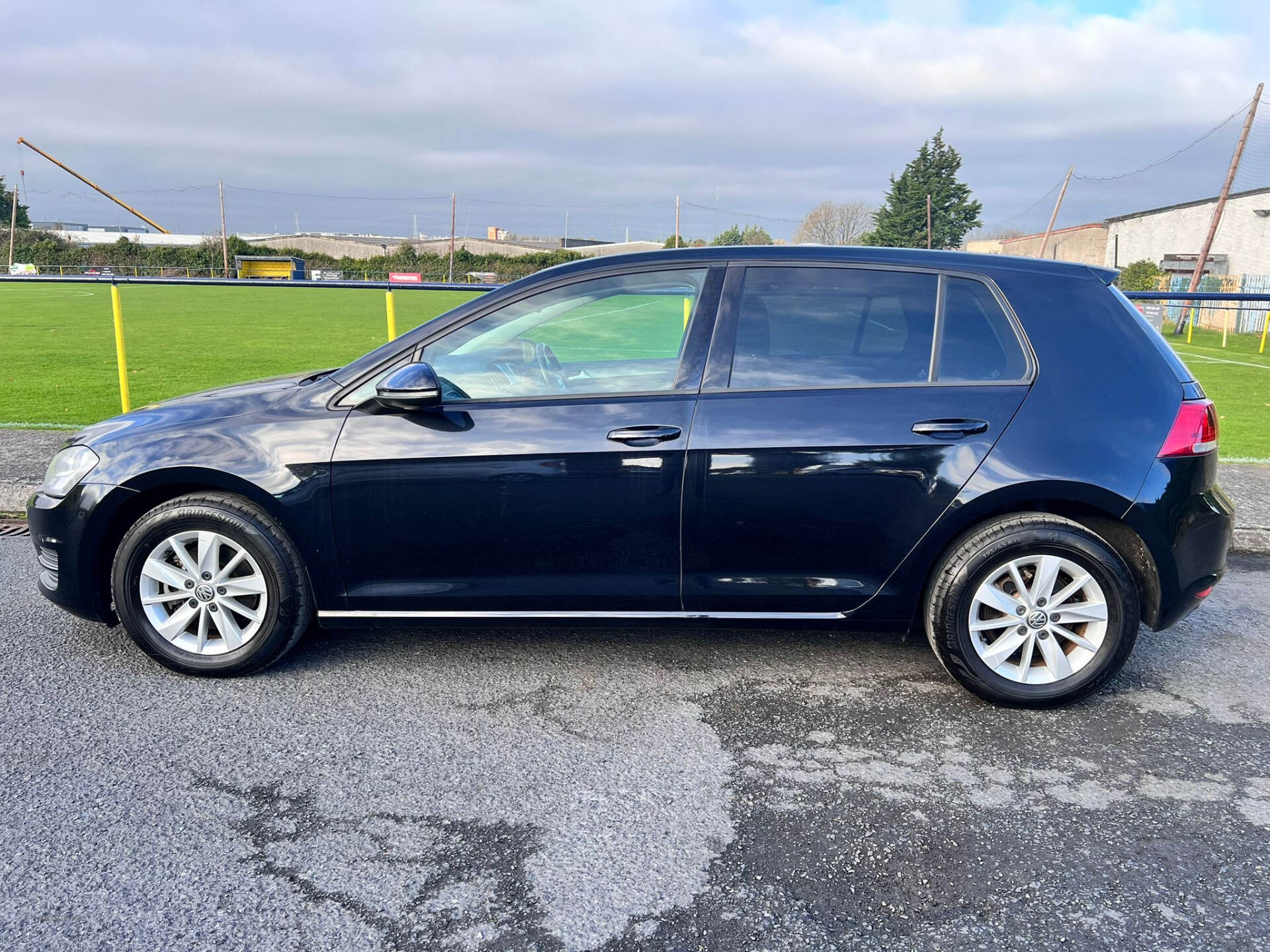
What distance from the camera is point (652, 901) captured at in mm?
2385

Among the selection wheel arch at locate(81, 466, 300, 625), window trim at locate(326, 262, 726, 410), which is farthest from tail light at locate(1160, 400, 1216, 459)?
wheel arch at locate(81, 466, 300, 625)

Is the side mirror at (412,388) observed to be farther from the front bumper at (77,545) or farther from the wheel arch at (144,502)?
the front bumper at (77,545)

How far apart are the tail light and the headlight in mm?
3952

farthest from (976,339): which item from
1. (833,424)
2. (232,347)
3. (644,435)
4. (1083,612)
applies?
(232,347)

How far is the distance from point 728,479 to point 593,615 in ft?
2.39

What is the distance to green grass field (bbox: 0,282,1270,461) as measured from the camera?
4070 mm

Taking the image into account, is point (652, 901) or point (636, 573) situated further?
point (636, 573)

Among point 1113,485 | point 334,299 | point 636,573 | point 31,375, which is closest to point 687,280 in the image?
point 636,573

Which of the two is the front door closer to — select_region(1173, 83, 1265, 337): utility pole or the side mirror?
the side mirror

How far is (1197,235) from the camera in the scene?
4994cm

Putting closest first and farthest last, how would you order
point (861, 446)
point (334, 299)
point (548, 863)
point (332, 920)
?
point (332, 920) → point (548, 863) → point (861, 446) → point (334, 299)

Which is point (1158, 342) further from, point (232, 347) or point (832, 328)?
point (232, 347)

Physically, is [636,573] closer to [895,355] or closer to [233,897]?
[895,355]

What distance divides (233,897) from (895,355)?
268cm
